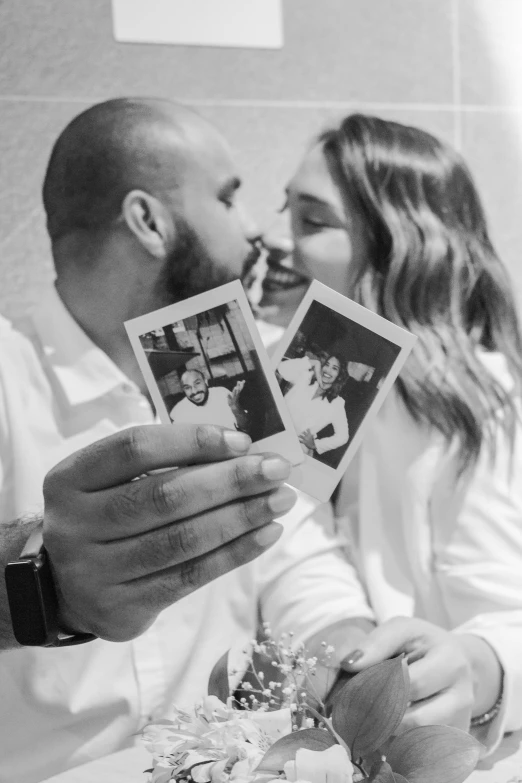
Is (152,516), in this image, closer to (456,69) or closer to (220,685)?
(220,685)

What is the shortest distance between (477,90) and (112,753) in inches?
62.1

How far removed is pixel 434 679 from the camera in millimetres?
1456

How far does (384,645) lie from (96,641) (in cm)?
55

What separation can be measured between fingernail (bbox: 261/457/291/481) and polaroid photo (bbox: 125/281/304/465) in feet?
0.37

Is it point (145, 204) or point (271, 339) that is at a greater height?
point (145, 204)

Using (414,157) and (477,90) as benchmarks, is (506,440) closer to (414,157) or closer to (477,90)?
(414,157)

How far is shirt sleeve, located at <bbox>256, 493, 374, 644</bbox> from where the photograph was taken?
174 centimetres

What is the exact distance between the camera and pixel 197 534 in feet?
3.70

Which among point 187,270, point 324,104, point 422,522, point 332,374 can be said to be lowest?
point 422,522

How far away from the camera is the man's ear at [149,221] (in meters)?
1.66

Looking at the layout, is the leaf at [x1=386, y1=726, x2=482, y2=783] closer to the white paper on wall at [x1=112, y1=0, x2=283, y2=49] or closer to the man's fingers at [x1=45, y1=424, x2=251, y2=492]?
the man's fingers at [x1=45, y1=424, x2=251, y2=492]

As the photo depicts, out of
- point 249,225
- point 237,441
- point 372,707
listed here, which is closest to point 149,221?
point 249,225

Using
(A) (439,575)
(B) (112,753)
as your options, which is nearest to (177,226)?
(A) (439,575)

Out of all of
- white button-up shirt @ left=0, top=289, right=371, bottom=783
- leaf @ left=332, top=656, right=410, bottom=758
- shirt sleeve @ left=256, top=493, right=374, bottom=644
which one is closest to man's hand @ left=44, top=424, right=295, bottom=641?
leaf @ left=332, top=656, right=410, bottom=758
